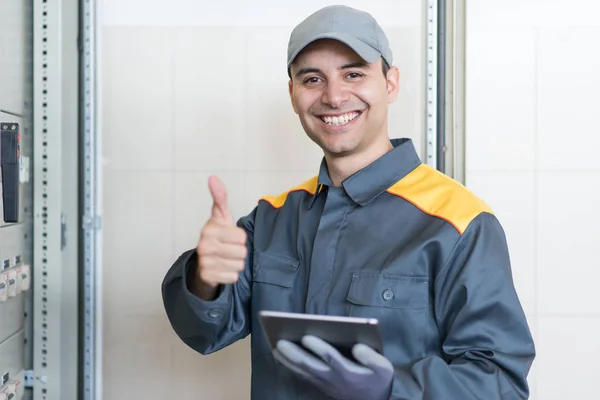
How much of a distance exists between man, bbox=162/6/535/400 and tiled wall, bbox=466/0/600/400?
1.54 feet

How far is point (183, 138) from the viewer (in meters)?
1.69

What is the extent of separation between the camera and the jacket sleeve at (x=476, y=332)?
3.16 feet

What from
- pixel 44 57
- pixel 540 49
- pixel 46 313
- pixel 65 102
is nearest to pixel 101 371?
pixel 46 313

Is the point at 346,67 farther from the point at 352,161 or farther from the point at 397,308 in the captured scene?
the point at 397,308

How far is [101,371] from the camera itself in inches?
67.1

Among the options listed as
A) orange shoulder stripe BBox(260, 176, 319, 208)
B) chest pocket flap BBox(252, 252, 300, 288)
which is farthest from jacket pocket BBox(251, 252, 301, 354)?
orange shoulder stripe BBox(260, 176, 319, 208)

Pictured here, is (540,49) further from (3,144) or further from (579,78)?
(3,144)

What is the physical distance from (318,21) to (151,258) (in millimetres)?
817

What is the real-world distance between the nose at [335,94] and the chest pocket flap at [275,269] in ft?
0.96

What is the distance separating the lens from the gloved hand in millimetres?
912

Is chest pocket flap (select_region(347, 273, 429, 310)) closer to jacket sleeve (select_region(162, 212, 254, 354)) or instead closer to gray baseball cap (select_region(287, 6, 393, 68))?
jacket sleeve (select_region(162, 212, 254, 354))

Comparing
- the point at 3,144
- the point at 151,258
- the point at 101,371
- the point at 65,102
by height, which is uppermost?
the point at 65,102

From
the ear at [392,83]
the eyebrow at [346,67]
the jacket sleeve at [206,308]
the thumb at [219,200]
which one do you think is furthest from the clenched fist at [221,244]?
the ear at [392,83]

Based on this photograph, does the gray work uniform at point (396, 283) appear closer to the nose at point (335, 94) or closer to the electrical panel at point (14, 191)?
the nose at point (335, 94)
